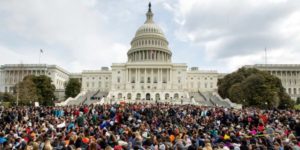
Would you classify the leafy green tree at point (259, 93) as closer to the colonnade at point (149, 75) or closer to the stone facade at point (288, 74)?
the colonnade at point (149, 75)

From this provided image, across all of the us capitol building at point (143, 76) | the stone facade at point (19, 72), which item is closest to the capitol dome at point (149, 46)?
the us capitol building at point (143, 76)

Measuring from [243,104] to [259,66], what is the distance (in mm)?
52173

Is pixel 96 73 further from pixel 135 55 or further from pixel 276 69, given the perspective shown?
pixel 276 69

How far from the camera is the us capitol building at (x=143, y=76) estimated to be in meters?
84.1

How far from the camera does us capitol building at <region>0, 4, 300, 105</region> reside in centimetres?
8412

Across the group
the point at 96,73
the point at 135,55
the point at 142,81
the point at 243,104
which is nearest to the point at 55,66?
the point at 96,73

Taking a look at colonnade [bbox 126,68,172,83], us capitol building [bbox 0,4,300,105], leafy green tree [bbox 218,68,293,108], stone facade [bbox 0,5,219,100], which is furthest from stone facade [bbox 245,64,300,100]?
leafy green tree [bbox 218,68,293,108]

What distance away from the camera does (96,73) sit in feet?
354

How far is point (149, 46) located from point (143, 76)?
1888 centimetres

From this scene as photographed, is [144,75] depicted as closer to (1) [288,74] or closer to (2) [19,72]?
(2) [19,72]

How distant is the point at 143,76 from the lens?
92.6 m

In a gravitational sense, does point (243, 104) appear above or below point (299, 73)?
below

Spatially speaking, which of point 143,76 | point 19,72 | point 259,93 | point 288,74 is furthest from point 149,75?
point 288,74

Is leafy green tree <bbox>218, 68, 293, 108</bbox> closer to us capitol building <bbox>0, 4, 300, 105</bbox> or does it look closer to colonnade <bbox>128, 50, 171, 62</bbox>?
us capitol building <bbox>0, 4, 300, 105</bbox>
